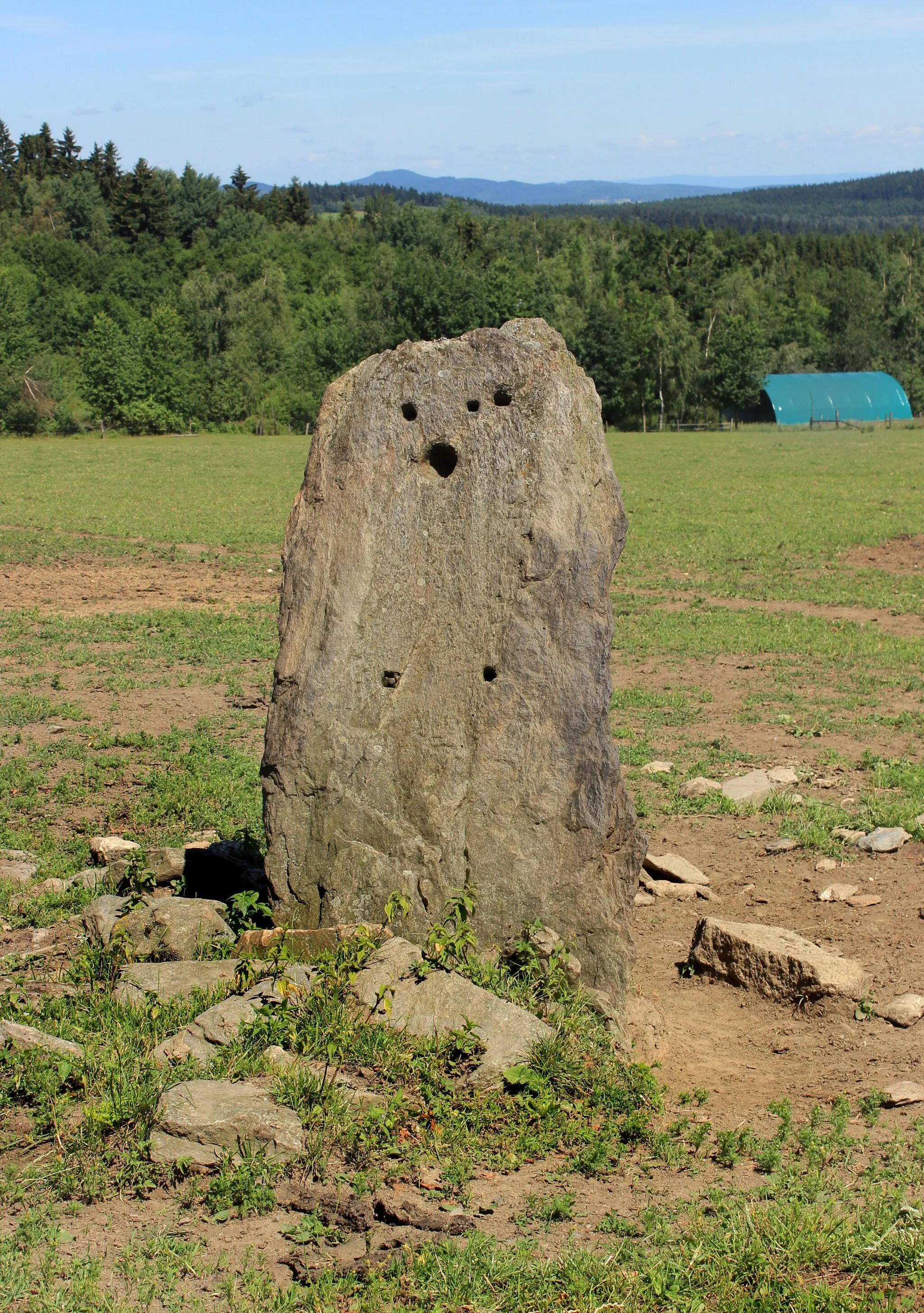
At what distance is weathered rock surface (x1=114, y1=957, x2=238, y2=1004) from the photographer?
17.0ft

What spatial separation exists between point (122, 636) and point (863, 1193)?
1087 cm

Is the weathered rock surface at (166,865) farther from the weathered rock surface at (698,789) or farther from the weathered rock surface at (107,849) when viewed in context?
the weathered rock surface at (698,789)

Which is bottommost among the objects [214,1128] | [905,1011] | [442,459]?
[905,1011]

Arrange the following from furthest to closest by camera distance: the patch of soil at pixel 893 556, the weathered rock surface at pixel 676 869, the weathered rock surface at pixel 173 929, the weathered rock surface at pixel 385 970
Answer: the patch of soil at pixel 893 556 → the weathered rock surface at pixel 676 869 → the weathered rock surface at pixel 173 929 → the weathered rock surface at pixel 385 970

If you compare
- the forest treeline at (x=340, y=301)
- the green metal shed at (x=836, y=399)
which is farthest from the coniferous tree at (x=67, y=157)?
the green metal shed at (x=836, y=399)

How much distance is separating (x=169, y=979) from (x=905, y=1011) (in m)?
3.45

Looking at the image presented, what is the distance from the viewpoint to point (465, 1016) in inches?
195

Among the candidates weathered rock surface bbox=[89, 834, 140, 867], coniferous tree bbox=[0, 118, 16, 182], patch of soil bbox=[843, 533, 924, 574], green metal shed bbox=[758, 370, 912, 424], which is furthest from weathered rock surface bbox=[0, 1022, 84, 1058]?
coniferous tree bbox=[0, 118, 16, 182]

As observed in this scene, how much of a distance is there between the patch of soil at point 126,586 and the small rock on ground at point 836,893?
10.0 meters

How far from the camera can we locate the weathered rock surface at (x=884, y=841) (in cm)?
754

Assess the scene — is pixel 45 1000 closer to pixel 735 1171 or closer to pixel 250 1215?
pixel 250 1215

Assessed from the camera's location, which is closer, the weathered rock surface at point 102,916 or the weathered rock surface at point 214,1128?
the weathered rock surface at point 214,1128

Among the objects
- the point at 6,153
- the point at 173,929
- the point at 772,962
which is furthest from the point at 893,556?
the point at 6,153

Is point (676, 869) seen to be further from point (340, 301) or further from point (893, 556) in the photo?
point (340, 301)
